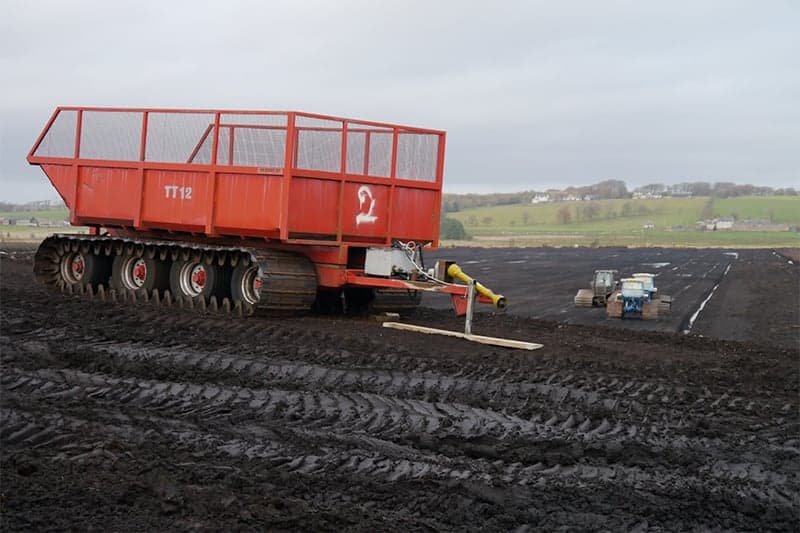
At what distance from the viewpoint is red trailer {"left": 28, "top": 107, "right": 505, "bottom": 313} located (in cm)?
1352

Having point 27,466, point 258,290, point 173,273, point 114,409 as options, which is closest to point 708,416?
point 114,409

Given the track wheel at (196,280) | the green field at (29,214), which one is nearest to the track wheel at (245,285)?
the track wheel at (196,280)

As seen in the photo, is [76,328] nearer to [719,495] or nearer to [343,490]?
[343,490]

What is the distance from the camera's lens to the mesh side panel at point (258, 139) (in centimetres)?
1349

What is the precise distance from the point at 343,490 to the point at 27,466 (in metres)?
1.96

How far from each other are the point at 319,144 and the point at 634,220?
300 feet

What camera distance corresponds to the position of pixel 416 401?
27.6 feet

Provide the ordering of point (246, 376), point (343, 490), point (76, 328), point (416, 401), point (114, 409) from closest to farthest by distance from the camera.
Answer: point (343, 490)
point (114, 409)
point (416, 401)
point (246, 376)
point (76, 328)

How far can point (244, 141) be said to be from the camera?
549 inches

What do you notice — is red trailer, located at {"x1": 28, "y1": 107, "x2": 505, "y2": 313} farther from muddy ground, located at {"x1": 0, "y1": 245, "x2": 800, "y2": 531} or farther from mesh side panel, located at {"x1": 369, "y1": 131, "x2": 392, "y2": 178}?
muddy ground, located at {"x1": 0, "y1": 245, "x2": 800, "y2": 531}

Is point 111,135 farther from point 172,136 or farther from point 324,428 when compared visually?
point 324,428

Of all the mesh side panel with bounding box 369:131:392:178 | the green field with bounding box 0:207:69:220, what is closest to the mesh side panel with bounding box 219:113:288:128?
the mesh side panel with bounding box 369:131:392:178

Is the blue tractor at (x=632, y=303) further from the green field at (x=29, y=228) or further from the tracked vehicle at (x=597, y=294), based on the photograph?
the green field at (x=29, y=228)

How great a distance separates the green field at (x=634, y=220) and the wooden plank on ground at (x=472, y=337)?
6202 cm
